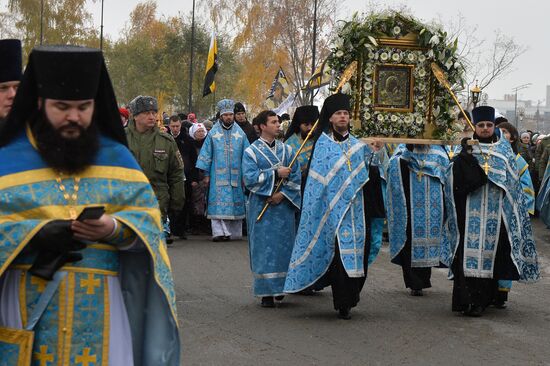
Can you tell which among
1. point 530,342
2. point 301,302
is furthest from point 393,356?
point 301,302

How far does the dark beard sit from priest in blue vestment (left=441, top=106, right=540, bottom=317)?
21.2 ft

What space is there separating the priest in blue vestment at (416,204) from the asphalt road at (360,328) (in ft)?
1.44

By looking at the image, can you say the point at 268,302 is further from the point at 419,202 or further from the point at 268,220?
the point at 419,202

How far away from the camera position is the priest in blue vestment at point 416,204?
40.0 feet

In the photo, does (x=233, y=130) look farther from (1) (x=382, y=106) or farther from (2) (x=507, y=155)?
(2) (x=507, y=155)

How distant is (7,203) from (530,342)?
5.84m

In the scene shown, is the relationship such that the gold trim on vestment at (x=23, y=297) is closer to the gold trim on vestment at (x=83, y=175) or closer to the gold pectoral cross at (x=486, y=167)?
the gold trim on vestment at (x=83, y=175)

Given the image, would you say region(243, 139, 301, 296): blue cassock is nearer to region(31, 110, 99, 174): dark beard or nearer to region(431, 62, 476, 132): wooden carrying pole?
region(431, 62, 476, 132): wooden carrying pole

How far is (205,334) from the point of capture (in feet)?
30.8

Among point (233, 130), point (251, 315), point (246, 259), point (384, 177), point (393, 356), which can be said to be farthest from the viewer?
point (233, 130)

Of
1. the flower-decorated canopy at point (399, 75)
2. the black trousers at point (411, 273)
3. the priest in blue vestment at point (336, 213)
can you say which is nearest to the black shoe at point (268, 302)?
the priest in blue vestment at point (336, 213)

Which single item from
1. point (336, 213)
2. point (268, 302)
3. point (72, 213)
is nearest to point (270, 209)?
point (268, 302)

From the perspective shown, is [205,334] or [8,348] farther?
[205,334]

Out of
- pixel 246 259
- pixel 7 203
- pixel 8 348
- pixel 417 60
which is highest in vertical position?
pixel 417 60
